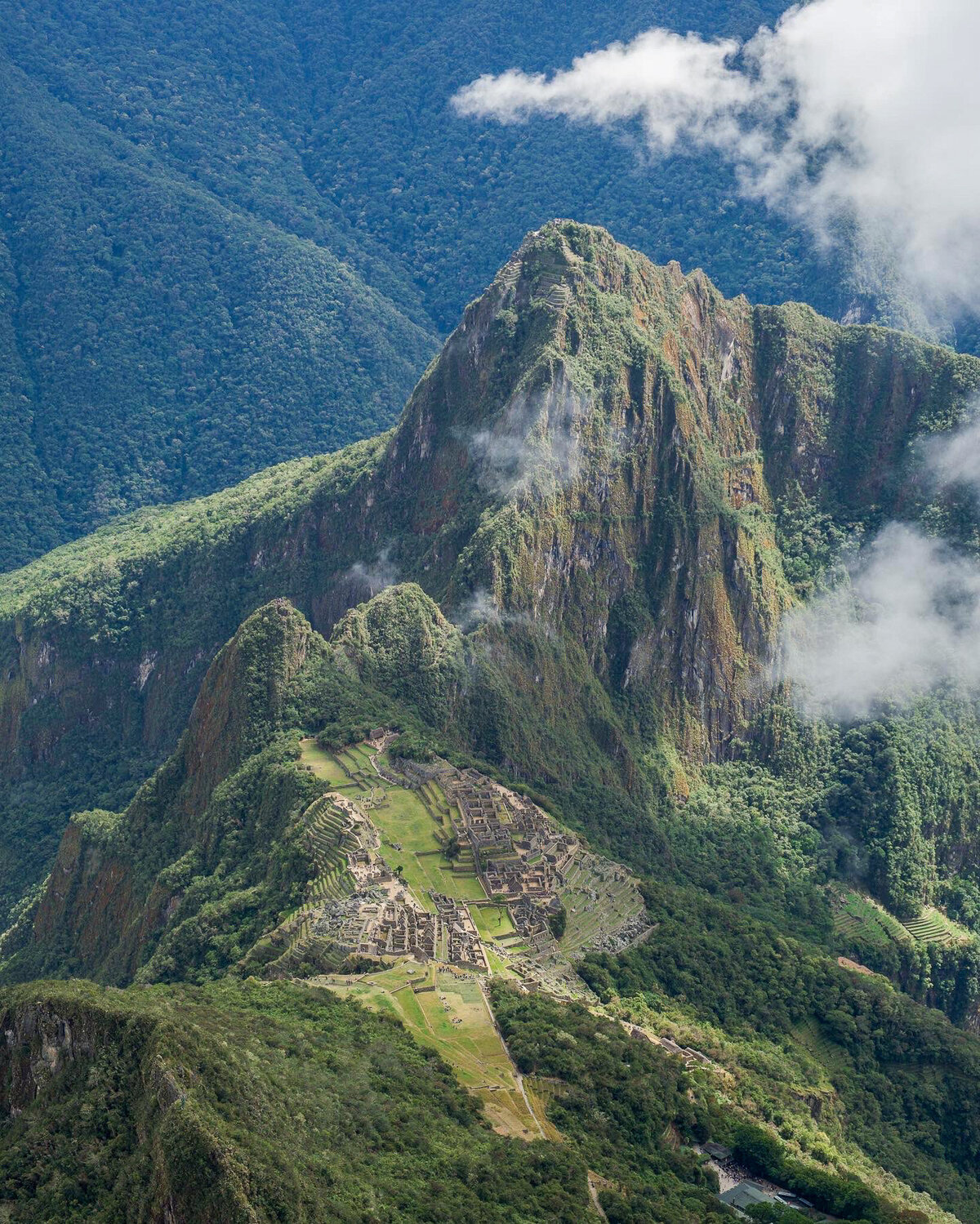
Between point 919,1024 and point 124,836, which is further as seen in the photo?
point 124,836

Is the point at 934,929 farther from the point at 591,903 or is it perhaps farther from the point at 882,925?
the point at 591,903

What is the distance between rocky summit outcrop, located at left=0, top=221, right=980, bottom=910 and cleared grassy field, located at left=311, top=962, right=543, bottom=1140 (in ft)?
121

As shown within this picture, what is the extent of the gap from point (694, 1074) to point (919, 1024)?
21.3 meters

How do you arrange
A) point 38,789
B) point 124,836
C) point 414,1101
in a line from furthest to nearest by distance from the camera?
point 38,789
point 124,836
point 414,1101

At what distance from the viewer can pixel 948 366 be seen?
5591 inches

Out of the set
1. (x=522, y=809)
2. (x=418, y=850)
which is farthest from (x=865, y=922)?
(x=418, y=850)

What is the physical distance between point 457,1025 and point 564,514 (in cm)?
5077

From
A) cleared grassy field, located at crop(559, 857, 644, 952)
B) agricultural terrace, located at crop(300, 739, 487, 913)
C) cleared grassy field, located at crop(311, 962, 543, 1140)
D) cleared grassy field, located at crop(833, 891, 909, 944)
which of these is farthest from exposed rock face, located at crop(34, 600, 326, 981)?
cleared grassy field, located at crop(833, 891, 909, 944)

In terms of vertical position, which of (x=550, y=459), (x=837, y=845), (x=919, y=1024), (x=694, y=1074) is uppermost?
(x=550, y=459)

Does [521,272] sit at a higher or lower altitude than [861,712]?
higher

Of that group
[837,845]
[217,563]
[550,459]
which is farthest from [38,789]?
[837,845]

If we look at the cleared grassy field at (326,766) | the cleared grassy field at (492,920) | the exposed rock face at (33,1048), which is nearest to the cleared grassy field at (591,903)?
the cleared grassy field at (492,920)

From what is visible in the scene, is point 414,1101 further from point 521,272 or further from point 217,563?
point 217,563

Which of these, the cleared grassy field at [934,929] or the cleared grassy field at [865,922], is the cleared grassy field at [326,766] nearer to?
the cleared grassy field at [865,922]
